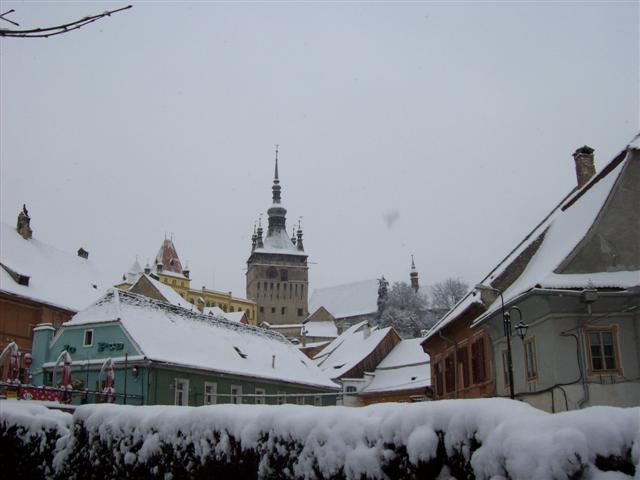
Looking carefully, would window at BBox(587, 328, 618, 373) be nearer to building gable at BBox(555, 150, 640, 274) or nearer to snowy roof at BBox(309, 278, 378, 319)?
Answer: building gable at BBox(555, 150, 640, 274)

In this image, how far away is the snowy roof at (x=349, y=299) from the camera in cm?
13438

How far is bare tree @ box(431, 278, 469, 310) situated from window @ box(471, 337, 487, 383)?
78951mm

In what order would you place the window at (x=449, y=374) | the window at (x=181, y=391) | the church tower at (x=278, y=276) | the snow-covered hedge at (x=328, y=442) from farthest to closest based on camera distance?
the church tower at (x=278, y=276) → the window at (x=181, y=391) → the window at (x=449, y=374) → the snow-covered hedge at (x=328, y=442)

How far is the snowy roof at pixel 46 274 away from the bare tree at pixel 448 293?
61501mm

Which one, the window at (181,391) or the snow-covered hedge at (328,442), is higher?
the window at (181,391)

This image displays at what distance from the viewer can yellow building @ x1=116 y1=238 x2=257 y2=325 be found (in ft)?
379

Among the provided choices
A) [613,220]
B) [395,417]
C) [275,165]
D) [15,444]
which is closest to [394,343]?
[613,220]

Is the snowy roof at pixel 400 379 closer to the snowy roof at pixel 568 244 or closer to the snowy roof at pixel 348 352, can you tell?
the snowy roof at pixel 348 352

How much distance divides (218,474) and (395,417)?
2.64 m

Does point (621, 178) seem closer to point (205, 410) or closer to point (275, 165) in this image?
point (205, 410)

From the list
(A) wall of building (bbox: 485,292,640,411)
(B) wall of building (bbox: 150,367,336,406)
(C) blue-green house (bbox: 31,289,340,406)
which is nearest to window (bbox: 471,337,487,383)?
(A) wall of building (bbox: 485,292,640,411)

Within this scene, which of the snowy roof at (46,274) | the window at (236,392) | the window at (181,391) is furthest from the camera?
the snowy roof at (46,274)

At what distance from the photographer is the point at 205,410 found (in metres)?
8.09

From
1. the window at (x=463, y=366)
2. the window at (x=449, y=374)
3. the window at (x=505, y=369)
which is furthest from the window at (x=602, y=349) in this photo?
the window at (x=449, y=374)
